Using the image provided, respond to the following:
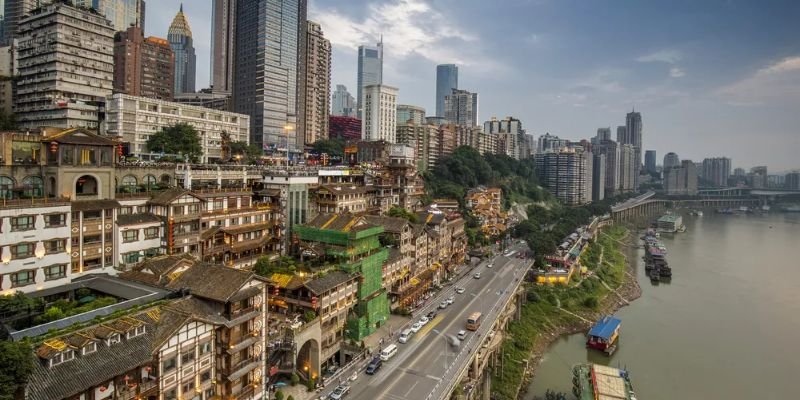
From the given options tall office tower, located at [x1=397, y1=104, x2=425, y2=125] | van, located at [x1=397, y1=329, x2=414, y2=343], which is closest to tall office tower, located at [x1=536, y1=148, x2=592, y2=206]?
tall office tower, located at [x1=397, y1=104, x2=425, y2=125]

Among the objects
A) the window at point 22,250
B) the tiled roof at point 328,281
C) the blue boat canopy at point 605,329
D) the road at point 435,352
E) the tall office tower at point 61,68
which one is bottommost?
the blue boat canopy at point 605,329

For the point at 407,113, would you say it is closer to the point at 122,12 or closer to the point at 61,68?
the point at 122,12

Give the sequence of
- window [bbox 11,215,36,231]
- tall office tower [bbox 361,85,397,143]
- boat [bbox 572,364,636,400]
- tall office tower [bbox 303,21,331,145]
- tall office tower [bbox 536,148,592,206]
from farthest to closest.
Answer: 1. tall office tower [bbox 536,148,592,206]
2. tall office tower [bbox 361,85,397,143]
3. tall office tower [bbox 303,21,331,145]
4. boat [bbox 572,364,636,400]
5. window [bbox 11,215,36,231]

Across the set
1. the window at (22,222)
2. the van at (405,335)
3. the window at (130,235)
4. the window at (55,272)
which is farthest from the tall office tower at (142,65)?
the van at (405,335)

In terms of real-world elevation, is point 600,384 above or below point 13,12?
below

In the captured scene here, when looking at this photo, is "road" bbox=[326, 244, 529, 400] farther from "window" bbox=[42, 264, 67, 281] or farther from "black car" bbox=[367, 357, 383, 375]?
"window" bbox=[42, 264, 67, 281]

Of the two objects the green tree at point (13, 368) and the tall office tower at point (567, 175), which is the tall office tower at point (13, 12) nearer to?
the green tree at point (13, 368)

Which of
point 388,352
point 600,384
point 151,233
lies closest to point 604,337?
point 600,384
